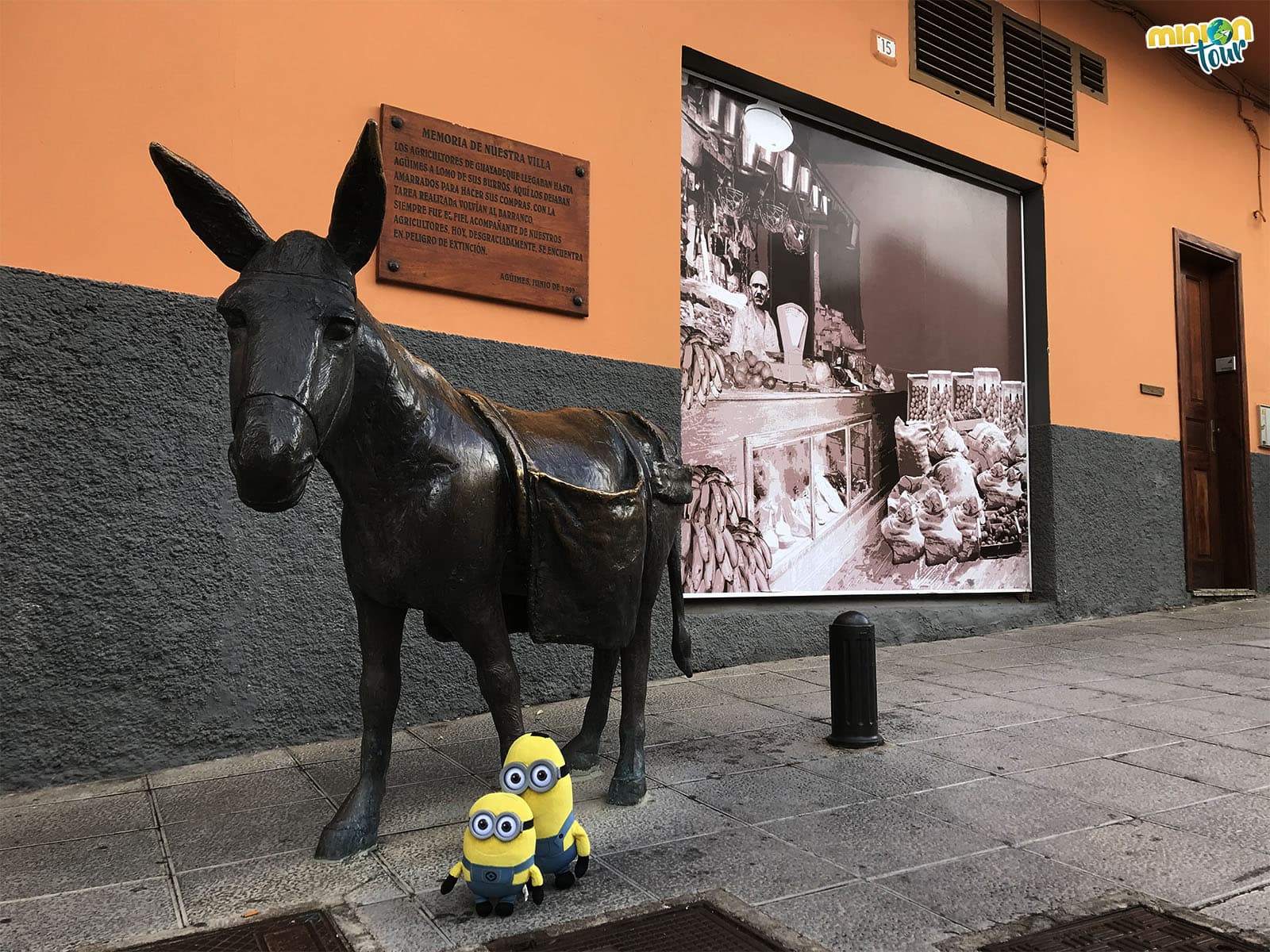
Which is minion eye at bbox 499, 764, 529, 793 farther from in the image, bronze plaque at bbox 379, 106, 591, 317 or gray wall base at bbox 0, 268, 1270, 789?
bronze plaque at bbox 379, 106, 591, 317

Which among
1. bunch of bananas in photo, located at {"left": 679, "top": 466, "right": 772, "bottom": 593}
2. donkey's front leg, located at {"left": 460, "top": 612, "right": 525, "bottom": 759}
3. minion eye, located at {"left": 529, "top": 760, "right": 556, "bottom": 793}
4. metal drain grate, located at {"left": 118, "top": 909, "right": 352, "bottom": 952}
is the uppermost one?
bunch of bananas in photo, located at {"left": 679, "top": 466, "right": 772, "bottom": 593}

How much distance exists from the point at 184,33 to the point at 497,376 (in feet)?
7.11

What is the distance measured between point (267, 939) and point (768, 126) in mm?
5971

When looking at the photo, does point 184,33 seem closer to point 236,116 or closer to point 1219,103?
point 236,116

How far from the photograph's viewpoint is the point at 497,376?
4762mm

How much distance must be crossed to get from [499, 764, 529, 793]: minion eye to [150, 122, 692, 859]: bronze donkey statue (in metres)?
0.36

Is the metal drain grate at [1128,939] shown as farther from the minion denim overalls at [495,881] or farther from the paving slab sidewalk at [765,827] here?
the minion denim overalls at [495,881]

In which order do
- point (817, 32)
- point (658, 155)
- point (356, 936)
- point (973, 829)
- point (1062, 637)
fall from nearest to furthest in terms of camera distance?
point (356, 936) → point (973, 829) → point (658, 155) → point (817, 32) → point (1062, 637)

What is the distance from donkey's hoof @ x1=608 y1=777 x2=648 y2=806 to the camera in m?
3.05

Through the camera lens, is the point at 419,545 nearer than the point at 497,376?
Yes

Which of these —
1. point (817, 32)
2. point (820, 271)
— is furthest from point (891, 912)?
point (817, 32)

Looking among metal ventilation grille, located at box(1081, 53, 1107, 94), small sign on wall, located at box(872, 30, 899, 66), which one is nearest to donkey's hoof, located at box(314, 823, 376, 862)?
small sign on wall, located at box(872, 30, 899, 66)

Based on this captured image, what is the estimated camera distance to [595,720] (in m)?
3.51

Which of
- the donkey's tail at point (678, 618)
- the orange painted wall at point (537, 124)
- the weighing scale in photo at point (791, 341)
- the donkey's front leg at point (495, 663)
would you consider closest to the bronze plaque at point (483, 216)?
the orange painted wall at point (537, 124)
